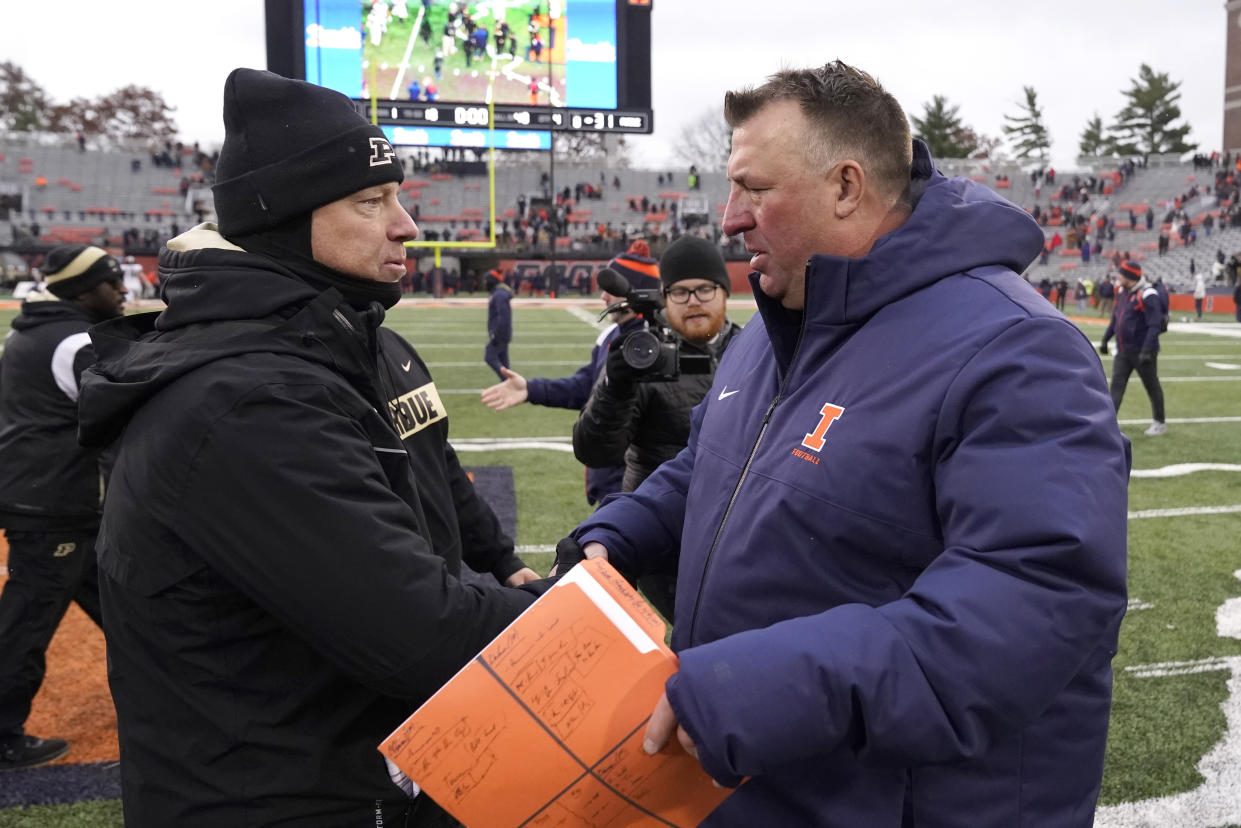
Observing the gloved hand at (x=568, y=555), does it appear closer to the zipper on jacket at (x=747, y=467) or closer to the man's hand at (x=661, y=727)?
the zipper on jacket at (x=747, y=467)

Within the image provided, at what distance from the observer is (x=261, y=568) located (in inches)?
57.0

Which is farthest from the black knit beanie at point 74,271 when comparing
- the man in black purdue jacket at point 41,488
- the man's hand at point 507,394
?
the man's hand at point 507,394

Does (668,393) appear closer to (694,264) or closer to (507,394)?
(694,264)

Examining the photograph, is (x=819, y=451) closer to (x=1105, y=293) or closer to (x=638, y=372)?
(x=638, y=372)

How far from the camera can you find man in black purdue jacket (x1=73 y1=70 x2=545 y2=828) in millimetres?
1452

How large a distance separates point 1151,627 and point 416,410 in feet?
13.6

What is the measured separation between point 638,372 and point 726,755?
2236mm

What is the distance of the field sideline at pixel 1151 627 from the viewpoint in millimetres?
3221

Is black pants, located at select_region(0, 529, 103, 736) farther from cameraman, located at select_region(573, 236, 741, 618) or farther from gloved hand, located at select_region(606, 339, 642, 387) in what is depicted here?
gloved hand, located at select_region(606, 339, 642, 387)

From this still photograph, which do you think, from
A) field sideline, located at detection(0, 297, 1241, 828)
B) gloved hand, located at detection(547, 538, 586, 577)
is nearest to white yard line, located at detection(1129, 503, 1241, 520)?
field sideline, located at detection(0, 297, 1241, 828)

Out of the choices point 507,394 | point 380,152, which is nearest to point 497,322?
point 507,394

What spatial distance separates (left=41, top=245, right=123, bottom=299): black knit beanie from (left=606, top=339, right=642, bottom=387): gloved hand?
197cm

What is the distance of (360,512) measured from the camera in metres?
1.46

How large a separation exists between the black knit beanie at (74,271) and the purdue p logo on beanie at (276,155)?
2348mm
